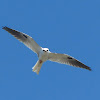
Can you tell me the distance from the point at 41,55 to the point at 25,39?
131cm

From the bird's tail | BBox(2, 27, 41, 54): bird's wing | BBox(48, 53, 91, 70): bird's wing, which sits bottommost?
the bird's tail

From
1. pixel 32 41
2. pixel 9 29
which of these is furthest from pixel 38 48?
pixel 9 29

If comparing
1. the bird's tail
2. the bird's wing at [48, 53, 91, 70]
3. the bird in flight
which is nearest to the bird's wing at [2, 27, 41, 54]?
the bird in flight

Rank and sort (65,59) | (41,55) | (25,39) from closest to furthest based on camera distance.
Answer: (41,55), (25,39), (65,59)

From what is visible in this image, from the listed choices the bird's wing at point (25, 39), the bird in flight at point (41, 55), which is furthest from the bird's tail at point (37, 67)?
the bird's wing at point (25, 39)

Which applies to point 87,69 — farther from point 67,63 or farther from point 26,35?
point 26,35

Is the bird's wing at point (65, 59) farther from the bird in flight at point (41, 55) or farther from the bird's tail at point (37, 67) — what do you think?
the bird's tail at point (37, 67)

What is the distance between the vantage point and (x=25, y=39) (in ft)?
68.1

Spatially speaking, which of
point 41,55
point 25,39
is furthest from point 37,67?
point 25,39

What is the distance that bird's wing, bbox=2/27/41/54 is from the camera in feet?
67.4

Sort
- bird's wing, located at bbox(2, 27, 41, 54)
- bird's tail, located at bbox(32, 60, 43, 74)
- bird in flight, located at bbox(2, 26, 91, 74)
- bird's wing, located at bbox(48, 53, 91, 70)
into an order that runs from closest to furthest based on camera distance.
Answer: bird in flight, located at bbox(2, 26, 91, 74) < bird's tail, located at bbox(32, 60, 43, 74) < bird's wing, located at bbox(2, 27, 41, 54) < bird's wing, located at bbox(48, 53, 91, 70)

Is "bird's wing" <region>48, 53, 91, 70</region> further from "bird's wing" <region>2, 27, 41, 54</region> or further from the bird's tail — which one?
"bird's wing" <region>2, 27, 41, 54</region>

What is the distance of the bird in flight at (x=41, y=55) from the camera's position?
66.4ft

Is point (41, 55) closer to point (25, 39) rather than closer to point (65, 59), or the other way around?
point (25, 39)
